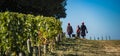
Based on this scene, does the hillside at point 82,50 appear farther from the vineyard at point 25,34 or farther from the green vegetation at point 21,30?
the green vegetation at point 21,30

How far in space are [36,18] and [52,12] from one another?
18.0 m

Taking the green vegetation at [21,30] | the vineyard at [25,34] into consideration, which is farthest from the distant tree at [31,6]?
the green vegetation at [21,30]

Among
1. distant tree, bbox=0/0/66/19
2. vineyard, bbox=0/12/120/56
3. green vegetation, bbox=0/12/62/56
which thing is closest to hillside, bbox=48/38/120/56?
vineyard, bbox=0/12/120/56

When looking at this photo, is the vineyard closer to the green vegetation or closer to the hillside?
the green vegetation

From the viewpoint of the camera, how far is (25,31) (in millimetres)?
18766

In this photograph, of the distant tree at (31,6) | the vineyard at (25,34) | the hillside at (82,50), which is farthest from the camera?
the distant tree at (31,6)

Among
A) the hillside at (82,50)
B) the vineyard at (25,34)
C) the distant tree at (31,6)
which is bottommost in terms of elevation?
the hillside at (82,50)

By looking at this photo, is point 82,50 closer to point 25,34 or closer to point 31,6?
point 25,34

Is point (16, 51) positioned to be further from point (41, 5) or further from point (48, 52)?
point (41, 5)

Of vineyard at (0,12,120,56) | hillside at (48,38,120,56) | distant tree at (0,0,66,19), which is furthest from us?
distant tree at (0,0,66,19)

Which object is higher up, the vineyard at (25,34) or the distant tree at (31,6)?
the distant tree at (31,6)

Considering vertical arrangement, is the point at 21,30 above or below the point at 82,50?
above

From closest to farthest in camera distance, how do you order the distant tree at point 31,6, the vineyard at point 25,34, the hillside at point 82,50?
the vineyard at point 25,34
the hillside at point 82,50
the distant tree at point 31,6

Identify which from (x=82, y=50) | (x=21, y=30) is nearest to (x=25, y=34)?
A: (x=21, y=30)
